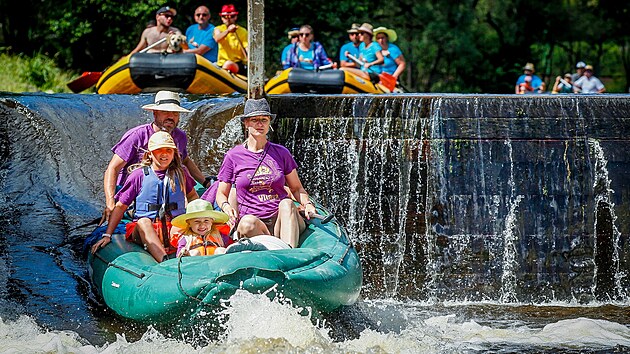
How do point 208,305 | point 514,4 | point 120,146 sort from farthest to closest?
point 514,4 < point 120,146 < point 208,305

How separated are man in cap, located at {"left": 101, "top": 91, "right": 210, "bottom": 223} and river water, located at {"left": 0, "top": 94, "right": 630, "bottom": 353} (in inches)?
33.8

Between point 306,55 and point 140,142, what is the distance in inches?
263

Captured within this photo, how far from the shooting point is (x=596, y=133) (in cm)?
923

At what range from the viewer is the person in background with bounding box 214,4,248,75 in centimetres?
1301

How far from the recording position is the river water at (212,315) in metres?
5.97

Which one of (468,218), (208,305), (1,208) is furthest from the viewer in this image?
(468,218)

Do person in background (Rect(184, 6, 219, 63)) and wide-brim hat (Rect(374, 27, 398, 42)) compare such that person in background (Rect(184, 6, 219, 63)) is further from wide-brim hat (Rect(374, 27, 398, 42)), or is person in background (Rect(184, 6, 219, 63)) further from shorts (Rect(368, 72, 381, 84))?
wide-brim hat (Rect(374, 27, 398, 42))

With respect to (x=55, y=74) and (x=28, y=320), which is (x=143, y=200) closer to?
(x=28, y=320)

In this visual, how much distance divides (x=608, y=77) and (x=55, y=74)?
22490 mm

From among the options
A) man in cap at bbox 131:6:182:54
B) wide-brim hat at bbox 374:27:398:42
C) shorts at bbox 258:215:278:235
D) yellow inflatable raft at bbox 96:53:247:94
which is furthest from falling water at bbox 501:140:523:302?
wide-brim hat at bbox 374:27:398:42

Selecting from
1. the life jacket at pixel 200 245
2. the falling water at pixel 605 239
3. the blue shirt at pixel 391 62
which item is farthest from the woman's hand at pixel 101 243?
the blue shirt at pixel 391 62

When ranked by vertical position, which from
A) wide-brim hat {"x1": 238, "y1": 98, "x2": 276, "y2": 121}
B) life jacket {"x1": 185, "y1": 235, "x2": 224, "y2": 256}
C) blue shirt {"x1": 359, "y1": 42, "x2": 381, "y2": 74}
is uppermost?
wide-brim hat {"x1": 238, "y1": 98, "x2": 276, "y2": 121}

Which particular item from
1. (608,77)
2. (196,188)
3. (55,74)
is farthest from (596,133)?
(608,77)

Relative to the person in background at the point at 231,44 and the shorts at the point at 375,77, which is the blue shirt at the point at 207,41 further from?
the shorts at the point at 375,77
